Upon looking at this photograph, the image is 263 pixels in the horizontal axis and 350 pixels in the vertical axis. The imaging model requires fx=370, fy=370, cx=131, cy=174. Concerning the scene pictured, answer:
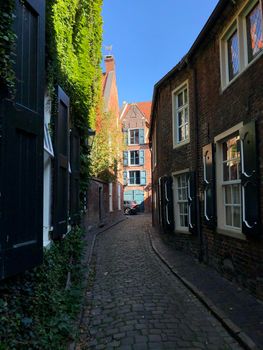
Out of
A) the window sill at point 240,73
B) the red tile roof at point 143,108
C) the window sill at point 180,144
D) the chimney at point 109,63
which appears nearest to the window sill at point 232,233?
the window sill at point 240,73

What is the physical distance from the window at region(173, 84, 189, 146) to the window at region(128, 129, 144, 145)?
30.2m

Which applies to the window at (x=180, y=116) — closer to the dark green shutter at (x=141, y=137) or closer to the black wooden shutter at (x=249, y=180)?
the black wooden shutter at (x=249, y=180)

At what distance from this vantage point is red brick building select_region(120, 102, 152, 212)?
138ft

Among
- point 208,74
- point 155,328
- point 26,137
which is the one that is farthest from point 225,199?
point 26,137

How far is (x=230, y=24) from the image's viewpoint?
7.50m

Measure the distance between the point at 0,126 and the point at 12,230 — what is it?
91 cm

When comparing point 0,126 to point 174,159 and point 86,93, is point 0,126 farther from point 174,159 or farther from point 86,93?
point 174,159

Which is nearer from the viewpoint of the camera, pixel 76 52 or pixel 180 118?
pixel 76 52

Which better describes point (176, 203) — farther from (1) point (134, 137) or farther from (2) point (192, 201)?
(1) point (134, 137)

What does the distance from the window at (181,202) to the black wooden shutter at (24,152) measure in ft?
25.9

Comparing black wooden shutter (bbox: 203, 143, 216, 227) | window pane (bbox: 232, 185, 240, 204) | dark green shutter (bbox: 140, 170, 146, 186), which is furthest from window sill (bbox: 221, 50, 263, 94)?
dark green shutter (bbox: 140, 170, 146, 186)

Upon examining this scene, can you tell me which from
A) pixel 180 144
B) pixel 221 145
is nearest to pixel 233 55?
pixel 221 145

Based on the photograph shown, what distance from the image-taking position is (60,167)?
6090 mm

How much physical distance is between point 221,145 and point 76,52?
4323mm
